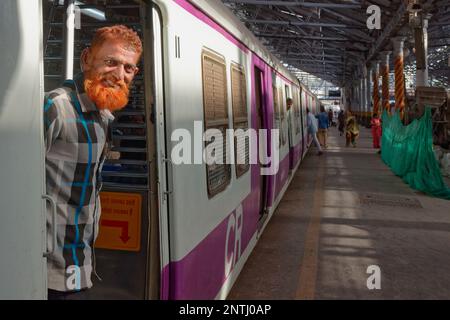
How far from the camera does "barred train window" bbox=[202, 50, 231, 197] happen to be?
3.20 m

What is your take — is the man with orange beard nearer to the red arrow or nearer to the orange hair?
the orange hair

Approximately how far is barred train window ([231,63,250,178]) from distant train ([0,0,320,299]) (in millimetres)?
66

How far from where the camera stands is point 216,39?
3.53 metres

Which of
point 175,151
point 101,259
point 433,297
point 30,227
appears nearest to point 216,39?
point 175,151

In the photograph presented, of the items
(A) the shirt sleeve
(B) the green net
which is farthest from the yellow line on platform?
(A) the shirt sleeve

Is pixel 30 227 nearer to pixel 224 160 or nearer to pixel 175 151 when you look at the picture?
pixel 175 151

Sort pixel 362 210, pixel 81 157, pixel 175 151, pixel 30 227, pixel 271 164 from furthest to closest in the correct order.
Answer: pixel 362 210, pixel 271 164, pixel 175 151, pixel 81 157, pixel 30 227

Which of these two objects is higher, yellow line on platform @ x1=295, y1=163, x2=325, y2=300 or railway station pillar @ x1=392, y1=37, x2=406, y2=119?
railway station pillar @ x1=392, y1=37, x2=406, y2=119

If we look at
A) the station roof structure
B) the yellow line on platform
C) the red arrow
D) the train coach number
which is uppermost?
the station roof structure

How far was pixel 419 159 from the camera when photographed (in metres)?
10.5

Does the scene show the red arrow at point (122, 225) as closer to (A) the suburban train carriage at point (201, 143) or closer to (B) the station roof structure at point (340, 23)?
(A) the suburban train carriage at point (201, 143)

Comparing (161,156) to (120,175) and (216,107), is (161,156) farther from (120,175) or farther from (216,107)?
(216,107)

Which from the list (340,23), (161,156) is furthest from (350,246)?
(340,23)

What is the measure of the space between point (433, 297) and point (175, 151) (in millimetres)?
3257
